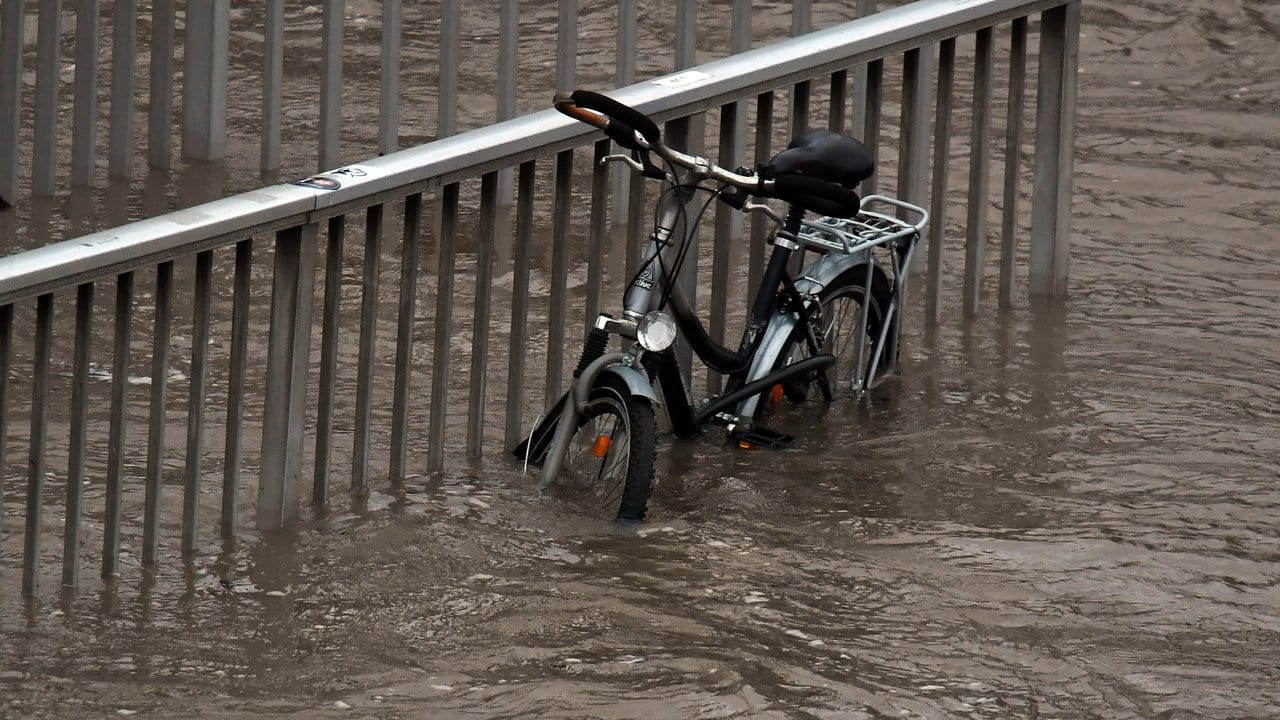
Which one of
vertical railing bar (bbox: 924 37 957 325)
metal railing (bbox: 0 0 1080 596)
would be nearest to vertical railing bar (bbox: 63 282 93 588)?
metal railing (bbox: 0 0 1080 596)

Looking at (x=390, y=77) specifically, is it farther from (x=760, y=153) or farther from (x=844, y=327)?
(x=844, y=327)

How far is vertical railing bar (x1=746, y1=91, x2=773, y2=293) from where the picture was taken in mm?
5297

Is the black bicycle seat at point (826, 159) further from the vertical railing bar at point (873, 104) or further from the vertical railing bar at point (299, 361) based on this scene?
the vertical railing bar at point (299, 361)

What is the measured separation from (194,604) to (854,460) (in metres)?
1.77

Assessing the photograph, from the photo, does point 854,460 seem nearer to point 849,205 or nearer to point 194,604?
point 849,205

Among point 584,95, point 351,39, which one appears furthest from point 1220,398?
point 351,39

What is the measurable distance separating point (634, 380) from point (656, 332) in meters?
0.15

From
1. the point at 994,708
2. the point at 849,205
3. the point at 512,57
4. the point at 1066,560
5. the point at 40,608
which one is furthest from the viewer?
the point at 512,57

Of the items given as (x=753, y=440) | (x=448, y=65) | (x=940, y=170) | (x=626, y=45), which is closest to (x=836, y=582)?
(x=753, y=440)

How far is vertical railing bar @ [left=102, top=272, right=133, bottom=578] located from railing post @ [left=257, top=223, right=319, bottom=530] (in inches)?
15.1

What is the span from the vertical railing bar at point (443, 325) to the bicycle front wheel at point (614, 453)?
12.9 inches

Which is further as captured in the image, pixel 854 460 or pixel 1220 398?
pixel 1220 398

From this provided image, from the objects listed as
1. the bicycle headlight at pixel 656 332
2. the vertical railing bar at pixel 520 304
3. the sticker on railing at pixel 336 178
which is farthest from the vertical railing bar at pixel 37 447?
the bicycle headlight at pixel 656 332

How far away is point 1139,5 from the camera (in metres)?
8.82
